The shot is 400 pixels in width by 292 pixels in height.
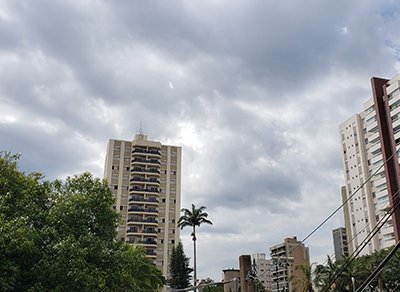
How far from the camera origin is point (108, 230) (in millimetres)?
21781

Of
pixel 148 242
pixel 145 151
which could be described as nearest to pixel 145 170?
pixel 145 151

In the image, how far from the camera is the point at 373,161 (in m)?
76.4

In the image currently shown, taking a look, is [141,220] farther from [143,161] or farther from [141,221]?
[143,161]

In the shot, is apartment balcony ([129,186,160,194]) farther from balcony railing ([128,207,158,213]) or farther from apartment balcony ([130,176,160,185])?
balcony railing ([128,207,158,213])

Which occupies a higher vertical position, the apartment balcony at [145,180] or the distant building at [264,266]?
the apartment balcony at [145,180]

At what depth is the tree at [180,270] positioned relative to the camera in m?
66.7

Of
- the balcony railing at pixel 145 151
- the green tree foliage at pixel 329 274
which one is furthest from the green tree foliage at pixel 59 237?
the balcony railing at pixel 145 151

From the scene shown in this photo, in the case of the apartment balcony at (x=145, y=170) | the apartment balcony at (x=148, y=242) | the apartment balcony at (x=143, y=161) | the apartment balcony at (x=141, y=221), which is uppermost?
the apartment balcony at (x=143, y=161)

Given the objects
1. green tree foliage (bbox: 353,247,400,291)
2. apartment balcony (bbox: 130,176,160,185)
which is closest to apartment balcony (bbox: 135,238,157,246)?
apartment balcony (bbox: 130,176,160,185)

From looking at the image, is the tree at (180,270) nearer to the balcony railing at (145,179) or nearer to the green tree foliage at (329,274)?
the green tree foliage at (329,274)

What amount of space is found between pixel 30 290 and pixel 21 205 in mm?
4181

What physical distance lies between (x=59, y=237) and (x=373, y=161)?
65930mm

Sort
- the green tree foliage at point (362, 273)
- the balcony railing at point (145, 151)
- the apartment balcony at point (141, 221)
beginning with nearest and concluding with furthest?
the green tree foliage at point (362, 273), the apartment balcony at point (141, 221), the balcony railing at point (145, 151)

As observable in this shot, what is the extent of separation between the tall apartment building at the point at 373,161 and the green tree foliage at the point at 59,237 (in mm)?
47706
